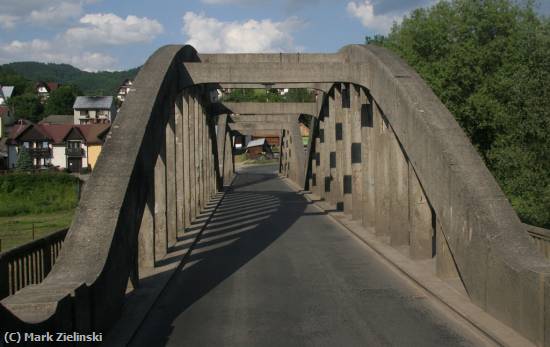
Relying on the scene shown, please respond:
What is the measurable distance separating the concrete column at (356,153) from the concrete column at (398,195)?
451cm

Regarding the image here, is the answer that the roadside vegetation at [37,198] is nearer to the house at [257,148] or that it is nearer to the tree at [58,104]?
the house at [257,148]

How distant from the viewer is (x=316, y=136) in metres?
32.6

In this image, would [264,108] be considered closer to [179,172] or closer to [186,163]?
[186,163]

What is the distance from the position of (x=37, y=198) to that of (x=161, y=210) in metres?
39.9

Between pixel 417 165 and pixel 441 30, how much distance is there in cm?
1393

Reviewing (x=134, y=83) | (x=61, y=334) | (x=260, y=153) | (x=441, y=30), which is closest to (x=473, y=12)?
(x=441, y=30)

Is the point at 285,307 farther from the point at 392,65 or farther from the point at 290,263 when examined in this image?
the point at 392,65

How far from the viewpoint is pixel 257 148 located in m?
112

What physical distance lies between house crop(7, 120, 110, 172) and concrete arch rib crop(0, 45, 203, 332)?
238ft

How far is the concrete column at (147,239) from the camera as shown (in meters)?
12.2

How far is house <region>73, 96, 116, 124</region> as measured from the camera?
419 ft

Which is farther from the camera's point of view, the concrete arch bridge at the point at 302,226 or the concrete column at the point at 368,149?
the concrete column at the point at 368,149

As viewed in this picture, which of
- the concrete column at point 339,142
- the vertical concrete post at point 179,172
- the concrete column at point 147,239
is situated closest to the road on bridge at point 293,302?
the concrete column at point 147,239

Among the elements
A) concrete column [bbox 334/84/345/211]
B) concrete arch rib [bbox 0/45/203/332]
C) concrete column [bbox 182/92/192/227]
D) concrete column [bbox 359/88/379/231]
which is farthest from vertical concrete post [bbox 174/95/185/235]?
concrete column [bbox 334/84/345/211]
